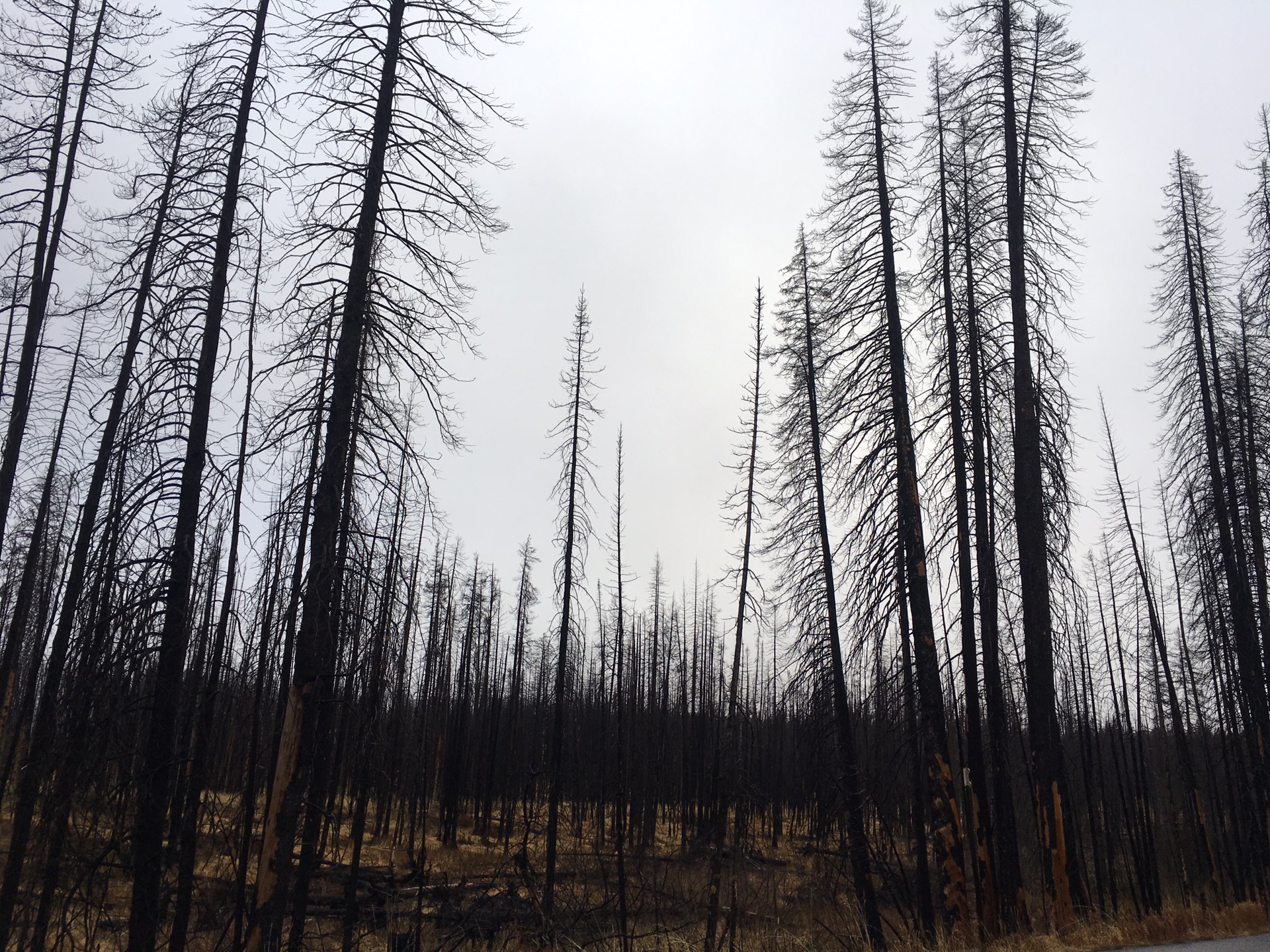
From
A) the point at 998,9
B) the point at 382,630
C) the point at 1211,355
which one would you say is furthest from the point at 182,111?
the point at 1211,355

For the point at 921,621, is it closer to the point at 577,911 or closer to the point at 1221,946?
the point at 1221,946

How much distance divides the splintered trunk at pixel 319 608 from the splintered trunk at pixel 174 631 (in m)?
1.24

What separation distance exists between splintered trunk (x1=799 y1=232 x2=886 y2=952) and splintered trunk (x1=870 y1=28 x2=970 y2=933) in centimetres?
128

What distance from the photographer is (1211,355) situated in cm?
1884

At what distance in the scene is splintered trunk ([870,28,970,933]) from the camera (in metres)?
11.3

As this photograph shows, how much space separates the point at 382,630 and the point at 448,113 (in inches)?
238

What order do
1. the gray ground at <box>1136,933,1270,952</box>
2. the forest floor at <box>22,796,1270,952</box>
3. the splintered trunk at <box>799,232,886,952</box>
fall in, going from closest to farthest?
the gray ground at <box>1136,933,1270,952</box>, the forest floor at <box>22,796,1270,952</box>, the splintered trunk at <box>799,232,886,952</box>

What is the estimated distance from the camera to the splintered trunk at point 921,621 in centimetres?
1127

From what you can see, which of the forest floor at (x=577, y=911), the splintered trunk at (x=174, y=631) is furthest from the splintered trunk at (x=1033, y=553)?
the splintered trunk at (x=174, y=631)

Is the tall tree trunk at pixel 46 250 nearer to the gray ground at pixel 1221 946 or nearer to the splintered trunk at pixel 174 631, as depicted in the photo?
the splintered trunk at pixel 174 631

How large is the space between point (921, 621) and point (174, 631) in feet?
34.1

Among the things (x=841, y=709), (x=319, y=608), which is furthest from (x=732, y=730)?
(x=319, y=608)

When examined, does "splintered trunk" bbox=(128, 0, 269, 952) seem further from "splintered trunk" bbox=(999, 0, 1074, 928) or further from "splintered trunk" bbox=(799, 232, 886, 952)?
"splintered trunk" bbox=(999, 0, 1074, 928)

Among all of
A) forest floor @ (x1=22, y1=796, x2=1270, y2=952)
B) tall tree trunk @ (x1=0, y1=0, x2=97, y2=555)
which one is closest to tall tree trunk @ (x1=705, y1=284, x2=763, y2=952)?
forest floor @ (x1=22, y1=796, x2=1270, y2=952)
